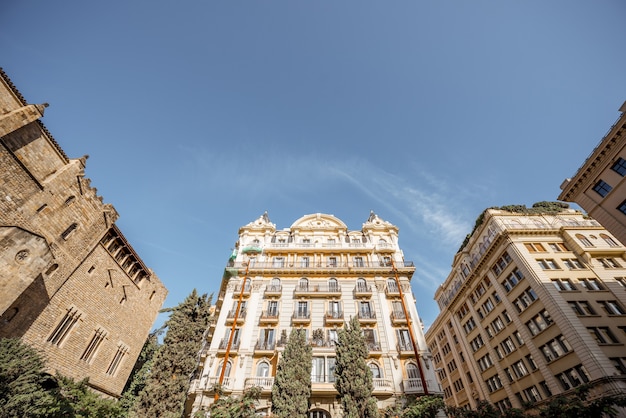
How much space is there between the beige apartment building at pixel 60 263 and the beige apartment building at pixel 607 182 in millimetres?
40068

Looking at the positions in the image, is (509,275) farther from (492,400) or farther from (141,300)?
(141,300)

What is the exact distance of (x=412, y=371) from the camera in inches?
824

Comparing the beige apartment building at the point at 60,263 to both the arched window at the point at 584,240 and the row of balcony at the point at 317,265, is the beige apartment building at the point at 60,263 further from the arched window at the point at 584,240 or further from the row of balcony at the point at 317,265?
the arched window at the point at 584,240

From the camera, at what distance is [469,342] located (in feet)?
127

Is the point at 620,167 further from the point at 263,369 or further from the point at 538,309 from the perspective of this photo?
the point at 263,369

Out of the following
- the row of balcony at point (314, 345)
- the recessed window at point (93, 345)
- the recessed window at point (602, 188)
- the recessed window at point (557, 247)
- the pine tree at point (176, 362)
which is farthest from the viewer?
the recessed window at point (557, 247)

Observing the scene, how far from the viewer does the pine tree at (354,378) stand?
1575 cm

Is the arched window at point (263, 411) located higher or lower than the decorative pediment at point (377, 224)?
lower

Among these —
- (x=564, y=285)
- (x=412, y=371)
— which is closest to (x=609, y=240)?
(x=564, y=285)

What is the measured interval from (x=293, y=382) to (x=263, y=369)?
18.4 ft

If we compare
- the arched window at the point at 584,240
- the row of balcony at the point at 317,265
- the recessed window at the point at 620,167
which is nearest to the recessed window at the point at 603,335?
the arched window at the point at 584,240

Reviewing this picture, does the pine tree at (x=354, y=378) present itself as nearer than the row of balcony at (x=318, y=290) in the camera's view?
Yes

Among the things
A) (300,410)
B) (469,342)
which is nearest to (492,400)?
(469,342)

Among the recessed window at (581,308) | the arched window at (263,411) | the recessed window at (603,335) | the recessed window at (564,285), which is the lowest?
the arched window at (263,411)
